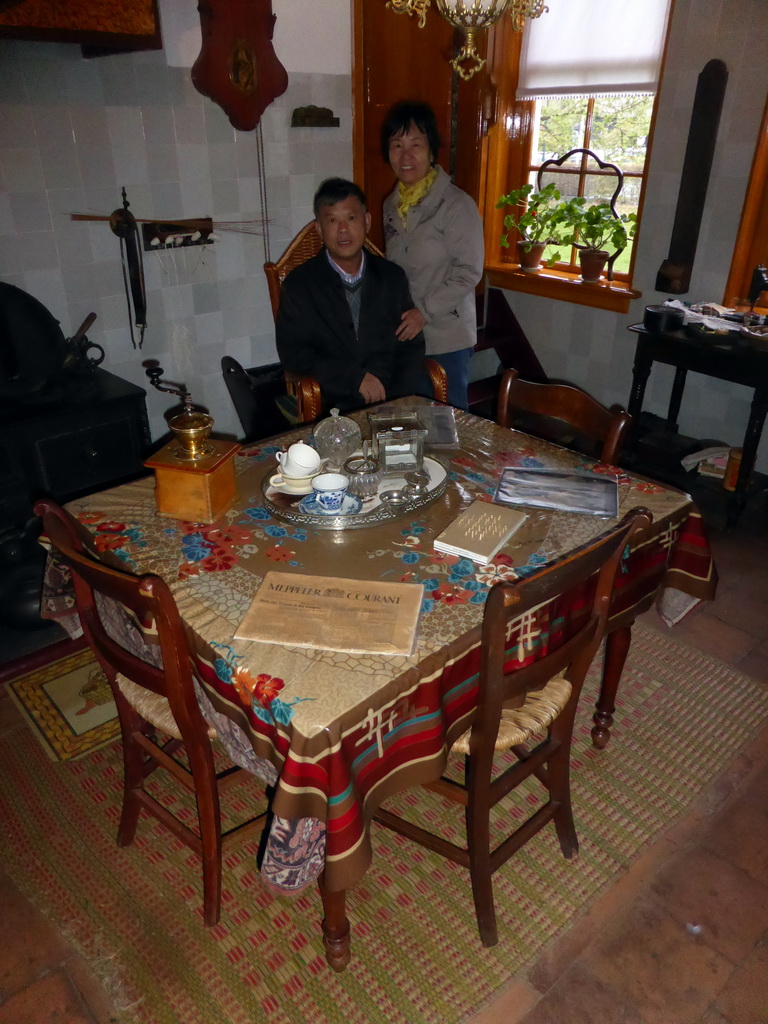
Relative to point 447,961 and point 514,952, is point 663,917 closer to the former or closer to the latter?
point 514,952

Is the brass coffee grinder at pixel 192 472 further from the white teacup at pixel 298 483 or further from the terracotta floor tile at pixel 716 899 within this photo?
the terracotta floor tile at pixel 716 899

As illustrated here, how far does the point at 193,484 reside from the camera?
1.52 meters

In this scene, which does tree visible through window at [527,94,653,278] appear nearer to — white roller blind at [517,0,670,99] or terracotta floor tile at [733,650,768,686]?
white roller blind at [517,0,670,99]

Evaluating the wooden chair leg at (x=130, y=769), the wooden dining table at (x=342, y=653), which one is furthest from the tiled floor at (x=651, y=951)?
the wooden dining table at (x=342, y=653)

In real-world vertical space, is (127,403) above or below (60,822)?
above

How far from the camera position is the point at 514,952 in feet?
4.94

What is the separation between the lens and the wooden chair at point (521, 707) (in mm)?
1140

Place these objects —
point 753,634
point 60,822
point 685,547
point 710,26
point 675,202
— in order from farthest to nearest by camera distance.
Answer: point 675,202 → point 710,26 → point 753,634 → point 60,822 → point 685,547

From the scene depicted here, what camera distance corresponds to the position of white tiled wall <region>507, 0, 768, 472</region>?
289 centimetres

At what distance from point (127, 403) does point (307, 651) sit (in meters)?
1.73

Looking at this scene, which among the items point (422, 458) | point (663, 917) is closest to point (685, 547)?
point (422, 458)

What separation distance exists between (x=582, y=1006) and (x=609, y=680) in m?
0.76

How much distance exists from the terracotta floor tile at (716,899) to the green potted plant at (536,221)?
3.01 m

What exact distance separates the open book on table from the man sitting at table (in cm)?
104
